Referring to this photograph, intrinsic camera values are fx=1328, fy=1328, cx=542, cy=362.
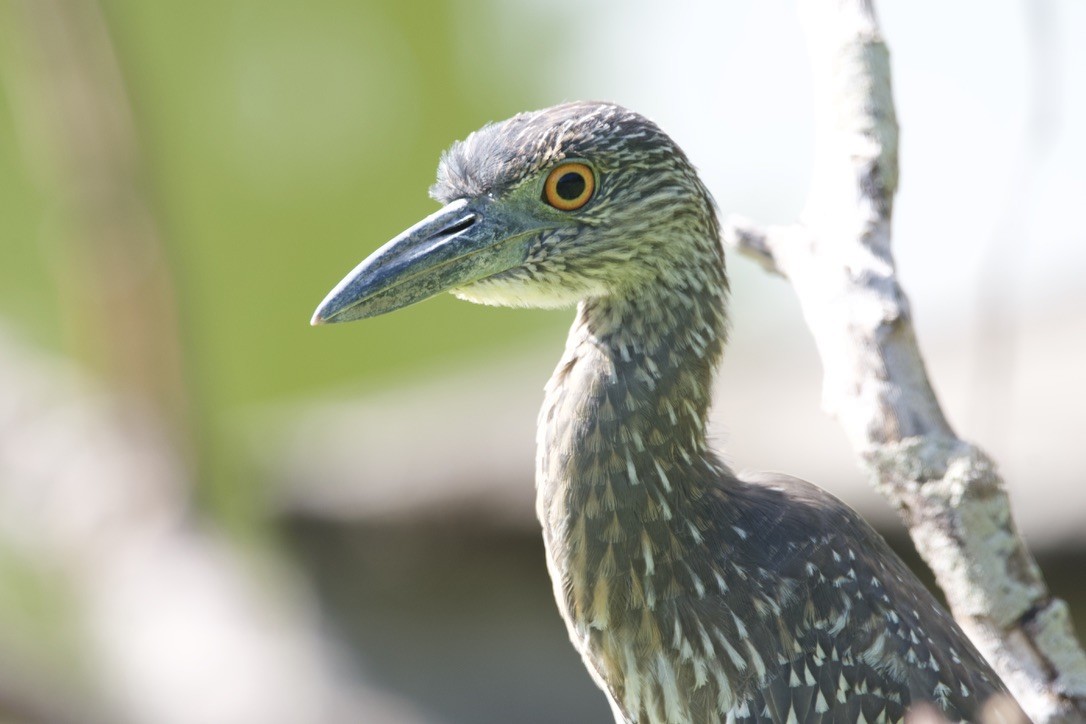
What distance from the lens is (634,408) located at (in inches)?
121

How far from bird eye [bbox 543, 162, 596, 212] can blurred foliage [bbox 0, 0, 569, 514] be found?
10755mm

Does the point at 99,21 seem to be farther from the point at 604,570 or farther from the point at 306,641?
the point at 604,570

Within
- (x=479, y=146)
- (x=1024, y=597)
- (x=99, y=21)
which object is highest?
(x=99, y=21)

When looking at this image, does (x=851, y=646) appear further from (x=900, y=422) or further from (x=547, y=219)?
(x=547, y=219)

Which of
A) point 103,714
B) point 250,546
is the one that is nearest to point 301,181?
point 250,546

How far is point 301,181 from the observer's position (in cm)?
1469

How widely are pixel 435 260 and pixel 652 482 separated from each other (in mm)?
711

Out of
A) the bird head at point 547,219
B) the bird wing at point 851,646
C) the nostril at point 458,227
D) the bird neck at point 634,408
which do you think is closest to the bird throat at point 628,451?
the bird neck at point 634,408

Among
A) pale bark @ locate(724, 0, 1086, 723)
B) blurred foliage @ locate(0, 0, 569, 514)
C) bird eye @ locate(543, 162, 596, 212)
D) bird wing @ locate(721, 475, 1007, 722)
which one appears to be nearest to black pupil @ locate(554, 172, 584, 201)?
bird eye @ locate(543, 162, 596, 212)

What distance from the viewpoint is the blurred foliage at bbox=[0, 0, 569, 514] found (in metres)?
14.3

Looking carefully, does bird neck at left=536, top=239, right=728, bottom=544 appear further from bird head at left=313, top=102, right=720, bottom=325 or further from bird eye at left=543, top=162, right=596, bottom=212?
bird eye at left=543, top=162, right=596, bottom=212

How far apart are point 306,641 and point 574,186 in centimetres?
682

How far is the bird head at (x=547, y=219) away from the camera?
2.98 meters

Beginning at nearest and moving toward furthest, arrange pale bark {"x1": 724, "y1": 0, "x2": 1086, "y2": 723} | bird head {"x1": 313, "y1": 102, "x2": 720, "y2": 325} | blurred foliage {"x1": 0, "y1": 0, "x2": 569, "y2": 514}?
pale bark {"x1": 724, "y1": 0, "x2": 1086, "y2": 723} < bird head {"x1": 313, "y1": 102, "x2": 720, "y2": 325} < blurred foliage {"x1": 0, "y1": 0, "x2": 569, "y2": 514}
